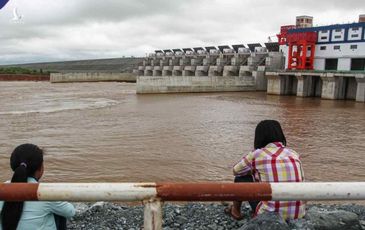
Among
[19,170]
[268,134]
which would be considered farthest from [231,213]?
[19,170]

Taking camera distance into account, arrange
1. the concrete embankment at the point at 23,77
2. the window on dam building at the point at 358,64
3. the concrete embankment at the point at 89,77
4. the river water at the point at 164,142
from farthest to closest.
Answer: the concrete embankment at the point at 23,77
the concrete embankment at the point at 89,77
the window on dam building at the point at 358,64
the river water at the point at 164,142

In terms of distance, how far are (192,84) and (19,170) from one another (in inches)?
1392

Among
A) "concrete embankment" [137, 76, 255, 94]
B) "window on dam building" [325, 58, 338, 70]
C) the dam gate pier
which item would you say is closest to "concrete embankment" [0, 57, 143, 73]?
"concrete embankment" [137, 76, 255, 94]

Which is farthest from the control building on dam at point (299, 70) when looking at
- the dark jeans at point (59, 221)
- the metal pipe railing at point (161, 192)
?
the dark jeans at point (59, 221)

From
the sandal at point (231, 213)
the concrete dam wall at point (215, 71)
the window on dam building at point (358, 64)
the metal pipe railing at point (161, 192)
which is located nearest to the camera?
the metal pipe railing at point (161, 192)

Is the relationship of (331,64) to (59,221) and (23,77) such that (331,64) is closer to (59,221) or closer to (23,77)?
(59,221)

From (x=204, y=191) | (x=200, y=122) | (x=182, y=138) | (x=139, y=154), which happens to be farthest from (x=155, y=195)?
(x=200, y=122)

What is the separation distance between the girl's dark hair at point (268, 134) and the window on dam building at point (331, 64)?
37080 mm

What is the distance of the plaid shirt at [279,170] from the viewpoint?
2.98 meters

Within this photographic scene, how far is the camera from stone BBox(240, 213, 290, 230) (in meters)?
2.74

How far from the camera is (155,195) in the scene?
184 cm

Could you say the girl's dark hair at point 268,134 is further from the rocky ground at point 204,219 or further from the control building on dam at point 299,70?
the control building on dam at point 299,70

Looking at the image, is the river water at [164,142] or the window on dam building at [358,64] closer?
the river water at [164,142]

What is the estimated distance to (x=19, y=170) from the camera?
2217 millimetres
